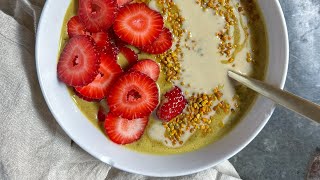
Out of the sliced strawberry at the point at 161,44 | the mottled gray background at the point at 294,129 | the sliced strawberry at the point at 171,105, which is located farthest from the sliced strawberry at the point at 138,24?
the mottled gray background at the point at 294,129

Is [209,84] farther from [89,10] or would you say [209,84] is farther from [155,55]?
[89,10]

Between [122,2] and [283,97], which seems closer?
[283,97]

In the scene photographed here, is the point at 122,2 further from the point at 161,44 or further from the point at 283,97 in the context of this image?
the point at 283,97

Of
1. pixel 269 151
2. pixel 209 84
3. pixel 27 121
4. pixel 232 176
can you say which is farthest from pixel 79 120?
pixel 269 151

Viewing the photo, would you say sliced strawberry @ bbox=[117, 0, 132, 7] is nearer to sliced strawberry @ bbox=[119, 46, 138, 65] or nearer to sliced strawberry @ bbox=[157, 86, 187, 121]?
sliced strawberry @ bbox=[119, 46, 138, 65]

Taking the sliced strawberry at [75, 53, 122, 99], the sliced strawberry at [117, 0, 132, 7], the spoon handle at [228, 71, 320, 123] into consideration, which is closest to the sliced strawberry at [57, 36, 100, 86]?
the sliced strawberry at [75, 53, 122, 99]

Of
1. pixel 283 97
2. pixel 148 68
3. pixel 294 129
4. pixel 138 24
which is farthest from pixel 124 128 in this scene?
pixel 294 129
